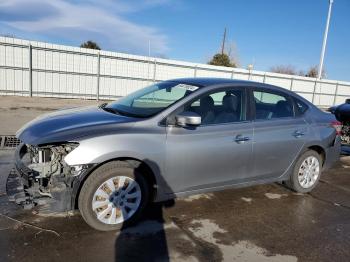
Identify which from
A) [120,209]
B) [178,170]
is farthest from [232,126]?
[120,209]

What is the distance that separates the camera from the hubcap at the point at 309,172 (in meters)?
5.32

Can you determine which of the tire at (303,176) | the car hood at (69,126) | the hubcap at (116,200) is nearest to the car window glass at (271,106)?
the tire at (303,176)

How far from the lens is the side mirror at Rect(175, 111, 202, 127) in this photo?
12.5ft

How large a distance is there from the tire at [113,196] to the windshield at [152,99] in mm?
784

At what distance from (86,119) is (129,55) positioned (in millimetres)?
16046

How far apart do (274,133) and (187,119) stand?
62.9 inches

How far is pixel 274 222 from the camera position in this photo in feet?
14.2

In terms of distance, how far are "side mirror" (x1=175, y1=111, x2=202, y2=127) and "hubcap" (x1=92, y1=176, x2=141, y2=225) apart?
0.86 m

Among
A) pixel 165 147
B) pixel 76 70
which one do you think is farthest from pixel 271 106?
pixel 76 70

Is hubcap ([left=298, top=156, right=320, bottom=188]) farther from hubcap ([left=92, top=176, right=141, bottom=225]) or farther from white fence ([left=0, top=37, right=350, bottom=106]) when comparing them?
white fence ([left=0, top=37, right=350, bottom=106])

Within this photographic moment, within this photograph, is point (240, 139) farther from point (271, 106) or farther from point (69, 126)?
point (69, 126)

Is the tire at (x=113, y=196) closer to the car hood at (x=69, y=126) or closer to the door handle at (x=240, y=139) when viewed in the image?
the car hood at (x=69, y=126)

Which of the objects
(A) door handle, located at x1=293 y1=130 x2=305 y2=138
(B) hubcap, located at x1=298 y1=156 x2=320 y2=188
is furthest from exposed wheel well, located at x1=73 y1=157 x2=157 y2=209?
(B) hubcap, located at x1=298 y1=156 x2=320 y2=188

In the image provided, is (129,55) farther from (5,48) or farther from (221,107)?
(221,107)
